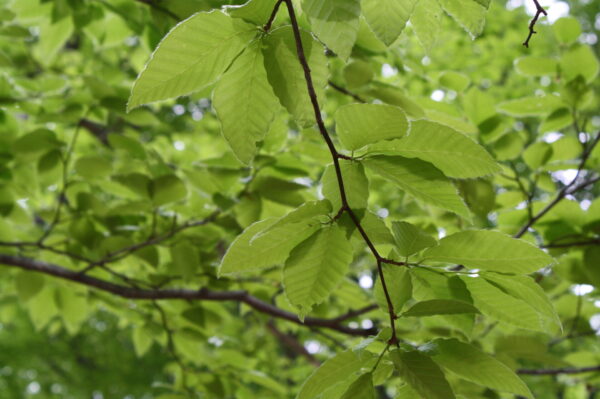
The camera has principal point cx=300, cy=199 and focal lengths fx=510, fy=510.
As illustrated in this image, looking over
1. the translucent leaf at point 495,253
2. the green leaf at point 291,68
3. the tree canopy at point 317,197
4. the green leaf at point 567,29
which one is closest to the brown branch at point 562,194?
the tree canopy at point 317,197

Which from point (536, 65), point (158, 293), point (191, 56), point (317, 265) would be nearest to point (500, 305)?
point (317, 265)

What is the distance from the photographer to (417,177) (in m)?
0.81

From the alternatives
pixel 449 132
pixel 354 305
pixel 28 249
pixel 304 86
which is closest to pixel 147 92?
pixel 304 86

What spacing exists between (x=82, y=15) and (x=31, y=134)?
0.56m

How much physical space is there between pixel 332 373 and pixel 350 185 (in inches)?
12.5

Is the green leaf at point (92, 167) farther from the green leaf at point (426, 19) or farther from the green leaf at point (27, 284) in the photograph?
the green leaf at point (426, 19)

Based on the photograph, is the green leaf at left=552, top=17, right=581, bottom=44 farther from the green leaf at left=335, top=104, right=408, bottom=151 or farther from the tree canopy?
the green leaf at left=335, top=104, right=408, bottom=151

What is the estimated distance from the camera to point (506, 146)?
177cm

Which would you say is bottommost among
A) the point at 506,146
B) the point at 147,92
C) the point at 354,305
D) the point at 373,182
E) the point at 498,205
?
the point at 354,305

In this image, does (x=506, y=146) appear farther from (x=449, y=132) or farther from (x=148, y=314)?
(x=148, y=314)

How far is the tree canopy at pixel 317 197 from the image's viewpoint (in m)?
0.77

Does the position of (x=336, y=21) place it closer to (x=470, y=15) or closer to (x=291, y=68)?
(x=291, y=68)

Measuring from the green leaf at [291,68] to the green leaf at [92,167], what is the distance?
4.75 feet

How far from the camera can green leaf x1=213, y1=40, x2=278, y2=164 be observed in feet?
2.54
